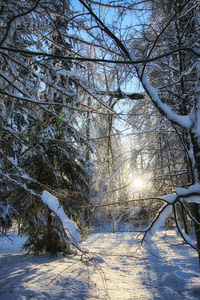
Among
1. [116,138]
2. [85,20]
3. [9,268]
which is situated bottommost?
[9,268]

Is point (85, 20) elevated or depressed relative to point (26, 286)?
elevated

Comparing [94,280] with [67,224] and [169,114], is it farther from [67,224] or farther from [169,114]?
[169,114]

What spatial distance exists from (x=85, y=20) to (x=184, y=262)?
7751 mm

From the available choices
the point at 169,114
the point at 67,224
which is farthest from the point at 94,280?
the point at 169,114

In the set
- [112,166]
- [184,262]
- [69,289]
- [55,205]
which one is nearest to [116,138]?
[112,166]

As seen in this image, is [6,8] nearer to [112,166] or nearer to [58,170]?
[112,166]

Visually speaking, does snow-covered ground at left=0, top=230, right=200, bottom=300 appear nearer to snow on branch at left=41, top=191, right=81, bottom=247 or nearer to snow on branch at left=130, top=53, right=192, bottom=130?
snow on branch at left=41, top=191, right=81, bottom=247

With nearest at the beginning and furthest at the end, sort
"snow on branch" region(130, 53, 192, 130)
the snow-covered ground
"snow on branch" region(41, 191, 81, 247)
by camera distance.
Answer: "snow on branch" region(41, 191, 81, 247) < "snow on branch" region(130, 53, 192, 130) < the snow-covered ground

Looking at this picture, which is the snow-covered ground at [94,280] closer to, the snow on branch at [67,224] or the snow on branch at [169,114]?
the snow on branch at [67,224]

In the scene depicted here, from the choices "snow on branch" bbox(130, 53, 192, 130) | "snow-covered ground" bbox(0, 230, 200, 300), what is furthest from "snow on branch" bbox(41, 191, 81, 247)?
"snow on branch" bbox(130, 53, 192, 130)

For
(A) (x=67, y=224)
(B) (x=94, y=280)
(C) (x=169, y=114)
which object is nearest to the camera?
(A) (x=67, y=224)

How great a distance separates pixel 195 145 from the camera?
2.87 m

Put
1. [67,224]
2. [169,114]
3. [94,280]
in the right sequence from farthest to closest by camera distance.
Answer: [94,280] < [169,114] < [67,224]

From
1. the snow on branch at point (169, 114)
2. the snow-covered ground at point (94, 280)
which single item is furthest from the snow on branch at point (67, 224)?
the snow on branch at point (169, 114)
